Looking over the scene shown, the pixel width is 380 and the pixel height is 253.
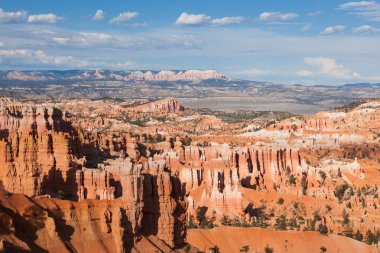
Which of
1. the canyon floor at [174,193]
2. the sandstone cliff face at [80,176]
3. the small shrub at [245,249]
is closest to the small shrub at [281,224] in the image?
the canyon floor at [174,193]

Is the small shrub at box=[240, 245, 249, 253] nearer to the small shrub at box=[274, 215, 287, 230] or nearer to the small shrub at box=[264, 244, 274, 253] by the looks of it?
the small shrub at box=[264, 244, 274, 253]

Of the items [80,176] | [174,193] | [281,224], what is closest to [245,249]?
[174,193]

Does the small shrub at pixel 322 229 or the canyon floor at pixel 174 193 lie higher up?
the canyon floor at pixel 174 193

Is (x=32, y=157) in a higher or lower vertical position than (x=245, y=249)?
higher

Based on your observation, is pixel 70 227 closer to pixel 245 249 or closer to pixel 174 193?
pixel 174 193

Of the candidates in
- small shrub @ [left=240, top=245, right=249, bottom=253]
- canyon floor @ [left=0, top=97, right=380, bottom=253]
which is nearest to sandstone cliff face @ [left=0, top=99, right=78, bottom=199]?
canyon floor @ [left=0, top=97, right=380, bottom=253]

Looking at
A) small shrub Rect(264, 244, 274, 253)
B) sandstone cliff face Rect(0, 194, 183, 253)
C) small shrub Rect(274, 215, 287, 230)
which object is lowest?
small shrub Rect(274, 215, 287, 230)

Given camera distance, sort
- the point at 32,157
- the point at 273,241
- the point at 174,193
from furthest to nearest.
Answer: the point at 273,241 → the point at 32,157 → the point at 174,193

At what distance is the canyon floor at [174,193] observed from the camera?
38.9m

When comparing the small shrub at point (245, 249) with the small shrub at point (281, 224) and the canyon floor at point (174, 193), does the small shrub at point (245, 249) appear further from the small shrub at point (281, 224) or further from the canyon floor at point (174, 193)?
the small shrub at point (281, 224)

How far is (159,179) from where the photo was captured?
153ft

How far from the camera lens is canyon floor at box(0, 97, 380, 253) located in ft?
128

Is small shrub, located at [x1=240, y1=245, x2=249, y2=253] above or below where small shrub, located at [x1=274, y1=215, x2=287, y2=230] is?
above

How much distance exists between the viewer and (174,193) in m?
48.1
